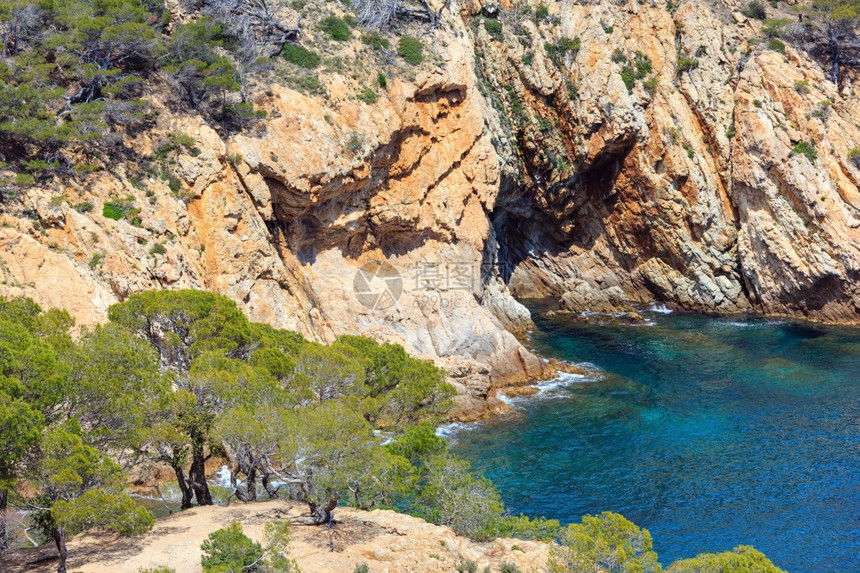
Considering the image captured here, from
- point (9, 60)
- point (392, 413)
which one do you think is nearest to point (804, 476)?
point (392, 413)

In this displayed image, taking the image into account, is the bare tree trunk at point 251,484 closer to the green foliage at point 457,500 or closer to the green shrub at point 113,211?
the green foliage at point 457,500

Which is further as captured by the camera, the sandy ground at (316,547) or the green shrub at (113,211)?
the green shrub at (113,211)

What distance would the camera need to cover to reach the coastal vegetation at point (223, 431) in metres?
17.8

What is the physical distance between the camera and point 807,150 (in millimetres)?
58062

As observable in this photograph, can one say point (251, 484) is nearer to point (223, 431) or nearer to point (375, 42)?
point (223, 431)

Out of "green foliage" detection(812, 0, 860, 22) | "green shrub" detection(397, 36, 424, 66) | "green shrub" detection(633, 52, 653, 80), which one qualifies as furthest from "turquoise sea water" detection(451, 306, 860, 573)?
"green foliage" detection(812, 0, 860, 22)

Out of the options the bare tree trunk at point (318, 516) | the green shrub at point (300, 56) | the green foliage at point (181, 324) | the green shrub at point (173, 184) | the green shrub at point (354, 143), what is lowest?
the bare tree trunk at point (318, 516)

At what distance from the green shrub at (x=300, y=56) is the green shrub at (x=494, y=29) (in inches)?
677

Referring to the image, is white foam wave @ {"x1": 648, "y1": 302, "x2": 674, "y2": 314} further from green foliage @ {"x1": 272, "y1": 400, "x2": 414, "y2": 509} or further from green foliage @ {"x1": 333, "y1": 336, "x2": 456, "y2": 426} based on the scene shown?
green foliage @ {"x1": 272, "y1": 400, "x2": 414, "y2": 509}

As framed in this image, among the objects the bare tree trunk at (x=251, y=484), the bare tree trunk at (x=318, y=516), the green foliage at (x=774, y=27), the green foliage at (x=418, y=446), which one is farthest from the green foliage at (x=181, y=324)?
the green foliage at (x=774, y=27)

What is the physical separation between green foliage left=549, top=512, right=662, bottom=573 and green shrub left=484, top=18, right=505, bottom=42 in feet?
158

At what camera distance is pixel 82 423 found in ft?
64.5

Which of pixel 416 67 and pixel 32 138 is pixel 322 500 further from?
pixel 416 67

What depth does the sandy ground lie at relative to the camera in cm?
1945
